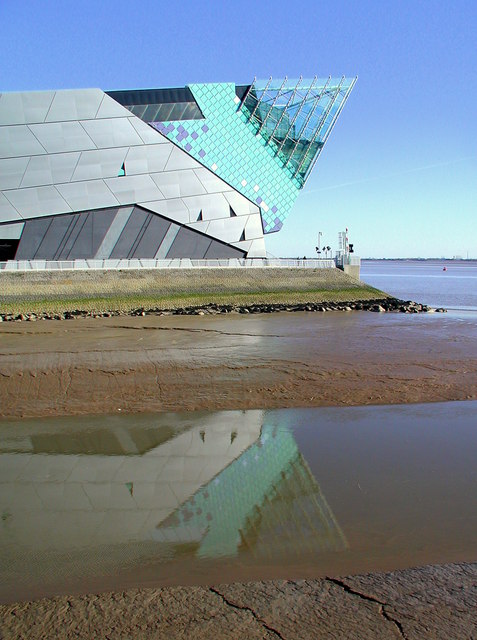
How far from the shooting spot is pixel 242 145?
46.7m

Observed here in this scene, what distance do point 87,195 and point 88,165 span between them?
192cm

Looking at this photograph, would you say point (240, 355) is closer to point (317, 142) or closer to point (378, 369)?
point (378, 369)

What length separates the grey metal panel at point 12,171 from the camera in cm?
3988

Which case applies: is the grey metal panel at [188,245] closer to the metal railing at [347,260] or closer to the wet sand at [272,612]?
the metal railing at [347,260]

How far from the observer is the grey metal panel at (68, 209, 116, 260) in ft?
137

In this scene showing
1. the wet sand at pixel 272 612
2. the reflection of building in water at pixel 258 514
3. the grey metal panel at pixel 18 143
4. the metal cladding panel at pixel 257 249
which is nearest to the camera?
the wet sand at pixel 272 612

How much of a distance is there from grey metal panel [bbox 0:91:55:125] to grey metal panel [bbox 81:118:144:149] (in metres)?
2.53

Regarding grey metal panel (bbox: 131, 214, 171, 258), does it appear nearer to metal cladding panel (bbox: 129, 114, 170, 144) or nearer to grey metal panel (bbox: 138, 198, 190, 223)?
grey metal panel (bbox: 138, 198, 190, 223)

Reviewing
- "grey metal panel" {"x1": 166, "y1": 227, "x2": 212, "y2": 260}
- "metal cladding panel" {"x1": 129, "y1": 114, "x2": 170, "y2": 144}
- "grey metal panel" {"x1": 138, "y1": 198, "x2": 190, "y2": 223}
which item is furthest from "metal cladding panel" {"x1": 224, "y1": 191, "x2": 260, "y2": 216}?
"metal cladding panel" {"x1": 129, "y1": 114, "x2": 170, "y2": 144}

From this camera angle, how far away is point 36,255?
135ft

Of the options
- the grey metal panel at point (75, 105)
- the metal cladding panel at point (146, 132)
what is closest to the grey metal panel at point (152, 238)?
the metal cladding panel at point (146, 132)

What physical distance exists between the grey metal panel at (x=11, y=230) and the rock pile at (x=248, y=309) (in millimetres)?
11441

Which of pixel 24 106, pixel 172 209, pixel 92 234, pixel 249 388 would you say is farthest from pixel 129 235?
pixel 249 388

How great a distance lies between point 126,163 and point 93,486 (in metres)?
37.3
